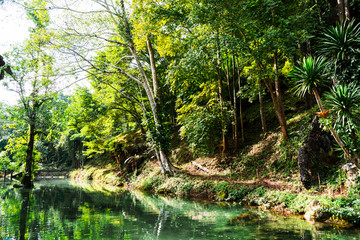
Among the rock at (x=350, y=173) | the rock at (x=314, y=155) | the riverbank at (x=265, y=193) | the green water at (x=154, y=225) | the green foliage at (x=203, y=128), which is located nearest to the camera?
the green water at (x=154, y=225)

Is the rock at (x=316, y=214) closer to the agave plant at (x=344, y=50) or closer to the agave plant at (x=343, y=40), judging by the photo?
the agave plant at (x=344, y=50)

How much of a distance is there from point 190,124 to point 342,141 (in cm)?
737

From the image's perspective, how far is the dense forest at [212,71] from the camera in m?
8.20

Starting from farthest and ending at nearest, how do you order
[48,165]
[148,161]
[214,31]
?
[48,165], [148,161], [214,31]

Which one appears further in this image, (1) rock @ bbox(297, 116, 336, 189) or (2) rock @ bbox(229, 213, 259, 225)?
(1) rock @ bbox(297, 116, 336, 189)

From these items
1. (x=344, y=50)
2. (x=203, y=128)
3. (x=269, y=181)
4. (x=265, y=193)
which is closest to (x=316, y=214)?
(x=265, y=193)

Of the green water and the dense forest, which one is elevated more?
the dense forest

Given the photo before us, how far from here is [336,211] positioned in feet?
20.7

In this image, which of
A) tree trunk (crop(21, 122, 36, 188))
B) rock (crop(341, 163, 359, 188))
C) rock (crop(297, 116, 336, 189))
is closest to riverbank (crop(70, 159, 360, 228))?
rock (crop(341, 163, 359, 188))

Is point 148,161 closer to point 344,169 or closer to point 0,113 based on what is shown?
point 0,113

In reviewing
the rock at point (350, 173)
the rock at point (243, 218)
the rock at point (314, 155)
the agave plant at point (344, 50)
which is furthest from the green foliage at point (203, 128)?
the rock at point (350, 173)

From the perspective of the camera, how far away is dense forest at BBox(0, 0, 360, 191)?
323 inches

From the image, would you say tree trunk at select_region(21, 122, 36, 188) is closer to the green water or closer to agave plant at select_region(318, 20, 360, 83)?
the green water

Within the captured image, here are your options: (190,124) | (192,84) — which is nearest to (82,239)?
(190,124)
